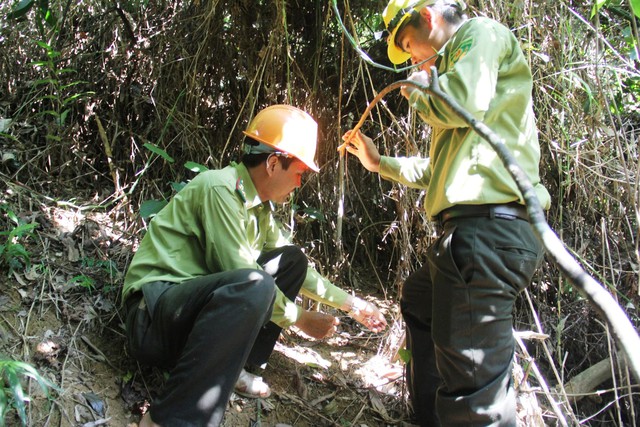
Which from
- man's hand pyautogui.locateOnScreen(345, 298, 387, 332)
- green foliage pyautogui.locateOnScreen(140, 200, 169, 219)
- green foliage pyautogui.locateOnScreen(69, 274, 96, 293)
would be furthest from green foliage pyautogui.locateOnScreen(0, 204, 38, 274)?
man's hand pyautogui.locateOnScreen(345, 298, 387, 332)

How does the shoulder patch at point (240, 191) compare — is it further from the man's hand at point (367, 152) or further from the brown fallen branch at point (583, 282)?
the brown fallen branch at point (583, 282)

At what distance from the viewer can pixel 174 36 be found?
353cm

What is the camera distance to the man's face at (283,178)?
234 centimetres

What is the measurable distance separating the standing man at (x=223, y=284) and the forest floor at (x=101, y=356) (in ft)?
0.60

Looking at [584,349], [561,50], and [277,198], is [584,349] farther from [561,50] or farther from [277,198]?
[277,198]

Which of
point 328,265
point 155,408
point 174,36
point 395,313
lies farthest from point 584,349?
point 174,36

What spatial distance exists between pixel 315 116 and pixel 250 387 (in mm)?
1749

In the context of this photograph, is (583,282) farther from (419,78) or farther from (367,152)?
(367,152)

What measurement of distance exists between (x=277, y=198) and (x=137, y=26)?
1901 mm

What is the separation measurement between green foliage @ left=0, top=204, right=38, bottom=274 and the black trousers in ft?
2.19

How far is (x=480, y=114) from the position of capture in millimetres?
1871

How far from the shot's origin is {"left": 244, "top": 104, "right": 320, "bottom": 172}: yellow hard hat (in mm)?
2318

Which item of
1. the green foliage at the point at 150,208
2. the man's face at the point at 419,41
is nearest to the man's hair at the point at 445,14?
the man's face at the point at 419,41

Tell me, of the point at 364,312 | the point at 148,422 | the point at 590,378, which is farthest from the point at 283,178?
the point at 590,378
